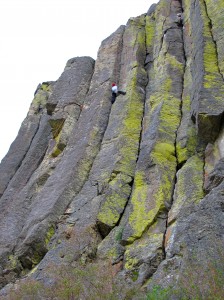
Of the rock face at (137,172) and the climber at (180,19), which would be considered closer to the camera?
the rock face at (137,172)

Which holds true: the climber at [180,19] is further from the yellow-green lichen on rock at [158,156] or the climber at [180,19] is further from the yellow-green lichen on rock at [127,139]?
the yellow-green lichen on rock at [158,156]

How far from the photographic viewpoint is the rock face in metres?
12.4

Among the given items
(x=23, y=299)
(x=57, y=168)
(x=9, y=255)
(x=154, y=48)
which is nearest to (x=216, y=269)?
(x=23, y=299)

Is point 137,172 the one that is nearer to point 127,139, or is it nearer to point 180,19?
point 127,139

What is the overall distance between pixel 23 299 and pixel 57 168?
9.53 m

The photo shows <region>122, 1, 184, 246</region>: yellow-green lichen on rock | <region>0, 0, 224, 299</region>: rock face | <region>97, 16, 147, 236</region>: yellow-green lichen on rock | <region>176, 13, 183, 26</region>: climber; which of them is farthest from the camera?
<region>176, 13, 183, 26</region>: climber

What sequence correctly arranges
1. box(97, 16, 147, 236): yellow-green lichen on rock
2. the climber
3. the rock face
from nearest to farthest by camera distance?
the rock face, box(97, 16, 147, 236): yellow-green lichen on rock, the climber

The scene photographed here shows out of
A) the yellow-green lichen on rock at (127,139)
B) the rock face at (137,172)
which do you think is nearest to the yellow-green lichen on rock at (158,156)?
the rock face at (137,172)

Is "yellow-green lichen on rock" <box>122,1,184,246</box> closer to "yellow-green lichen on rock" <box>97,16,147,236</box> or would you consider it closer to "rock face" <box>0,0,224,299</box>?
"rock face" <box>0,0,224,299</box>

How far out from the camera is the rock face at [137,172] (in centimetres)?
1245

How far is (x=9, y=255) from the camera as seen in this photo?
1808 cm

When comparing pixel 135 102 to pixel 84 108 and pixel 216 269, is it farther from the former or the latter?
pixel 216 269

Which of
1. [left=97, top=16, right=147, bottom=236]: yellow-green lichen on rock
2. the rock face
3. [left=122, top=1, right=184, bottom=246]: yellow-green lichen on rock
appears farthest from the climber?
[left=122, top=1, right=184, bottom=246]: yellow-green lichen on rock

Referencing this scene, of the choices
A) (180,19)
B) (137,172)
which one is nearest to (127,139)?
(137,172)
